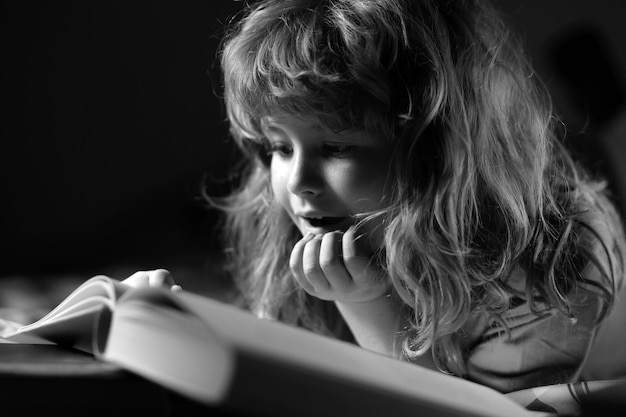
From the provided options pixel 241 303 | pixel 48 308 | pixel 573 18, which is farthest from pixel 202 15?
pixel 241 303

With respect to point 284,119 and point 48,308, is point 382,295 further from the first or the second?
point 48,308

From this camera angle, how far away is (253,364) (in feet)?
1.17

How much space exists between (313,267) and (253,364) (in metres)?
0.31

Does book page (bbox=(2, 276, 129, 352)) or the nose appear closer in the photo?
book page (bbox=(2, 276, 129, 352))

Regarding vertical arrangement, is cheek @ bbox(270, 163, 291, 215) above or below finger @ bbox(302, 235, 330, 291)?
above

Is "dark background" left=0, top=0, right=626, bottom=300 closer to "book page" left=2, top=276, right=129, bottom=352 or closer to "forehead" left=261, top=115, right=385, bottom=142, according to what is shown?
"forehead" left=261, top=115, right=385, bottom=142

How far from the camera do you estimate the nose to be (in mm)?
684

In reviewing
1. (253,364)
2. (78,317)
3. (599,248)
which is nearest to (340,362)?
(253,364)

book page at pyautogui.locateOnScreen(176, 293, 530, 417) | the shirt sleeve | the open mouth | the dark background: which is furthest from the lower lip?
the dark background

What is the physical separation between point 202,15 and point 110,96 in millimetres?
342

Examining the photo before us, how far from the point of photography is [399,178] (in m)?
0.68

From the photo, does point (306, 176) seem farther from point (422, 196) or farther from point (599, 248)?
point (599, 248)

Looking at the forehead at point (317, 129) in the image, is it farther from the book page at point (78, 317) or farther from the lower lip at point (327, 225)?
the book page at point (78, 317)

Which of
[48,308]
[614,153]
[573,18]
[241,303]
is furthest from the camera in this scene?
[573,18]
